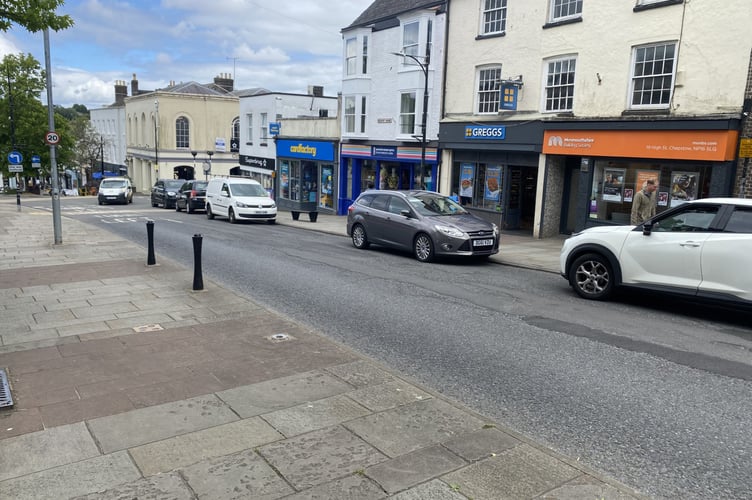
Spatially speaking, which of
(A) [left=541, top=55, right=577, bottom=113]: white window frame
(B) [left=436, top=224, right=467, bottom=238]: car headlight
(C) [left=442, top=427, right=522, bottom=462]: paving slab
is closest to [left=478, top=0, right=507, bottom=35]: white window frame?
(A) [left=541, top=55, right=577, bottom=113]: white window frame

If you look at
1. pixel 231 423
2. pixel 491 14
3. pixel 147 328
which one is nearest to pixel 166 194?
pixel 491 14

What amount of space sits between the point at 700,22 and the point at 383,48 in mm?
14091

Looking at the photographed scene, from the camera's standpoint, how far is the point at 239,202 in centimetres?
2441

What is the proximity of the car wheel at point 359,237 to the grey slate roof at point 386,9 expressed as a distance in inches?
430

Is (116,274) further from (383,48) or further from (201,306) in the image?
(383,48)

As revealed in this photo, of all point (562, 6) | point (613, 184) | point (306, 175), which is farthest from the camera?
point (306, 175)

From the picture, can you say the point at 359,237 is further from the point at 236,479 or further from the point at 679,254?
the point at 236,479

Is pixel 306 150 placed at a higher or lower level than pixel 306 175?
higher

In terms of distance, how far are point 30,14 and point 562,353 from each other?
8.56 metres

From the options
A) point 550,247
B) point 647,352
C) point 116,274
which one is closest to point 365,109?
point 550,247

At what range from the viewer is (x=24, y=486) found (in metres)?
3.82

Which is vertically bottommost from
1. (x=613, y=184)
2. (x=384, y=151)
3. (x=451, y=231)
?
(x=451, y=231)

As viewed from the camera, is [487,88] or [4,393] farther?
[487,88]

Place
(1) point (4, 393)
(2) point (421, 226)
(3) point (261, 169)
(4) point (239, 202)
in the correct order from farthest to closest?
(3) point (261, 169), (4) point (239, 202), (2) point (421, 226), (1) point (4, 393)
